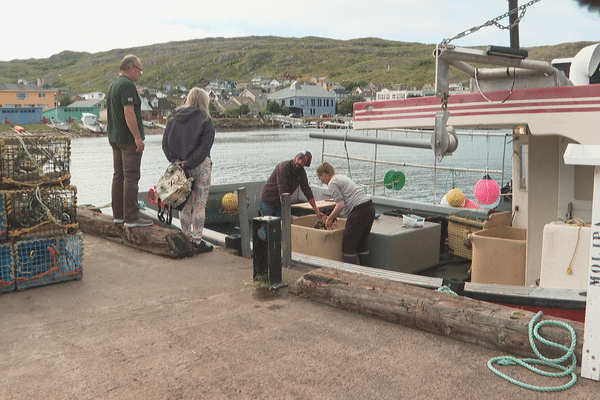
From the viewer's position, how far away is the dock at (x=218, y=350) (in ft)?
10.3

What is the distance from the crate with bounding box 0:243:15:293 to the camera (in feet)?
16.2

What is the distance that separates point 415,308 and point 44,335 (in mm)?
2710

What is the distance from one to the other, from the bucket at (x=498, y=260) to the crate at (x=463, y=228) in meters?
1.19

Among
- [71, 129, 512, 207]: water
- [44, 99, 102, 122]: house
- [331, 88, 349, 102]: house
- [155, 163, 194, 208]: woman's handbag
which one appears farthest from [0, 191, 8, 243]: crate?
[331, 88, 349, 102]: house

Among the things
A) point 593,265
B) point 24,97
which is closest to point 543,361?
point 593,265

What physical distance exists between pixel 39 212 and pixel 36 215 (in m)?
0.04

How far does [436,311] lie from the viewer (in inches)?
153

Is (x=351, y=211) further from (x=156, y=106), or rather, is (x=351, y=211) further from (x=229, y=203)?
(x=156, y=106)

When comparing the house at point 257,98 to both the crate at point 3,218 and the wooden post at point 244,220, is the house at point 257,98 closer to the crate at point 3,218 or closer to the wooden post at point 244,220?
the wooden post at point 244,220

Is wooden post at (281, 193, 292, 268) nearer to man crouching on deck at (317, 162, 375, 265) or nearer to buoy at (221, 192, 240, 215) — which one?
man crouching on deck at (317, 162, 375, 265)

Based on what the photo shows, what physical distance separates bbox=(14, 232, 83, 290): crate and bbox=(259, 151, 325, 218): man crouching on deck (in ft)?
9.24

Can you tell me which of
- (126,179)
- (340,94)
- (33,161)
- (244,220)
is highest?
(340,94)

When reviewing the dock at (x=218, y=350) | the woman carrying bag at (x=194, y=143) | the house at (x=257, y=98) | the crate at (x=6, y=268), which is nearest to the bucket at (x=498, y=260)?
the dock at (x=218, y=350)

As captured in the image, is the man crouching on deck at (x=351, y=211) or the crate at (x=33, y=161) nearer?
the crate at (x=33, y=161)
